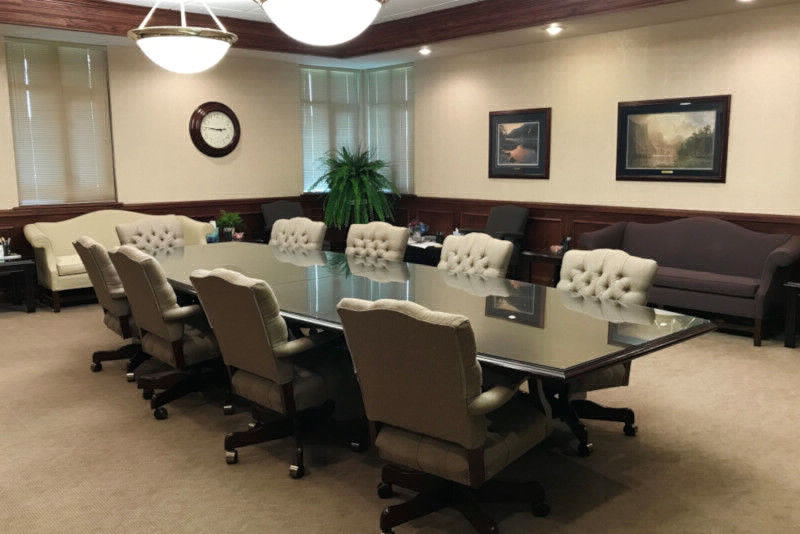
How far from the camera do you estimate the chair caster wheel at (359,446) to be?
340cm

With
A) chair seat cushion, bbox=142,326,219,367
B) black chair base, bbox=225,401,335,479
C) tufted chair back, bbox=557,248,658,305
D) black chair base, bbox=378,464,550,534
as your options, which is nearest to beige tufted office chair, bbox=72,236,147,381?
chair seat cushion, bbox=142,326,219,367

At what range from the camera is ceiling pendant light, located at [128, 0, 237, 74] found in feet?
14.2

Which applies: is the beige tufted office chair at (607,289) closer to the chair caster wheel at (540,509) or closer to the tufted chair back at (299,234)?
the chair caster wheel at (540,509)

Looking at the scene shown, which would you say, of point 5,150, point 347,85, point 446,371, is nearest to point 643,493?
point 446,371

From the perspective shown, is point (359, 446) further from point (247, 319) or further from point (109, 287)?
point (109, 287)

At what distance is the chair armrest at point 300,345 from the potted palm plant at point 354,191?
17.8 ft

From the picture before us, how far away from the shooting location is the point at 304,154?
30.3ft

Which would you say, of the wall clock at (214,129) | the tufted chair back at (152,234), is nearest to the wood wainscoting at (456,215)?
the wall clock at (214,129)

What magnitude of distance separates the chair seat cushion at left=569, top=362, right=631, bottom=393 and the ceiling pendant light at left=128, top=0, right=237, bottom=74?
3015 mm

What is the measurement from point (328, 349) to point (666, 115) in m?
4.35

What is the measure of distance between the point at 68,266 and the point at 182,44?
312 cm

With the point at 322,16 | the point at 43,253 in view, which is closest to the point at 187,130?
the point at 43,253

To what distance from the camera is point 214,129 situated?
→ 8.27 metres

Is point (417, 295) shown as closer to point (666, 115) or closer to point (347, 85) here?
point (666, 115)
